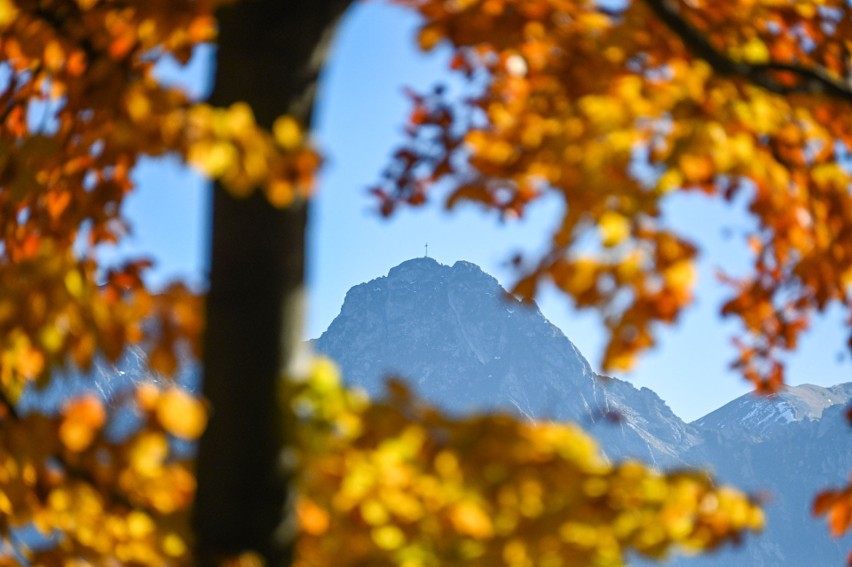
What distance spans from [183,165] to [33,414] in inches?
53.0

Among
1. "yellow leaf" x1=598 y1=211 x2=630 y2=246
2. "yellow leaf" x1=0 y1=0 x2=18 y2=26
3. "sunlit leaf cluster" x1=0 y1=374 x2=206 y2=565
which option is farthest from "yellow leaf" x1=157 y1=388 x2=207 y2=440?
"yellow leaf" x1=598 y1=211 x2=630 y2=246

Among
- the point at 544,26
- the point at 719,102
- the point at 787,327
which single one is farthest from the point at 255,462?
the point at 787,327

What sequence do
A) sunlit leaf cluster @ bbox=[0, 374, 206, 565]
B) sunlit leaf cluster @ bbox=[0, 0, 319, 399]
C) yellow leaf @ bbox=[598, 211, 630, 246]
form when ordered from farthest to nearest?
1. yellow leaf @ bbox=[598, 211, 630, 246]
2. sunlit leaf cluster @ bbox=[0, 374, 206, 565]
3. sunlit leaf cluster @ bbox=[0, 0, 319, 399]

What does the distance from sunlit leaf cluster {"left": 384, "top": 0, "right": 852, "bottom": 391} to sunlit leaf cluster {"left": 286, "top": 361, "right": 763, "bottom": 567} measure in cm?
105

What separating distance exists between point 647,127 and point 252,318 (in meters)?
2.18

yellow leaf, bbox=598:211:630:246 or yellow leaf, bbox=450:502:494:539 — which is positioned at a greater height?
yellow leaf, bbox=598:211:630:246

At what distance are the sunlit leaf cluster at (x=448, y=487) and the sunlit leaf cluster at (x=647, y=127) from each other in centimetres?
105

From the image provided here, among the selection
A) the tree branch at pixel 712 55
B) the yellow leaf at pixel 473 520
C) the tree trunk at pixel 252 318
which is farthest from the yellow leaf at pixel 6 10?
the yellow leaf at pixel 473 520

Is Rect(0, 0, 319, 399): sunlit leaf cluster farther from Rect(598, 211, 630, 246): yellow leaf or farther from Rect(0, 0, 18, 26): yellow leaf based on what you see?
Rect(598, 211, 630, 246): yellow leaf

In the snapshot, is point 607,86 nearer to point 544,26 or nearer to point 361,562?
point 544,26

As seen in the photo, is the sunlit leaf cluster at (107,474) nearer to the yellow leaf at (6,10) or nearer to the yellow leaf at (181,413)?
the yellow leaf at (181,413)

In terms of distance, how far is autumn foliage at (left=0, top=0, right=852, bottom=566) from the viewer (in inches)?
130

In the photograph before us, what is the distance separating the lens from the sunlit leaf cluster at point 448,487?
3.30m

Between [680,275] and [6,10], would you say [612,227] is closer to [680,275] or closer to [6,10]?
[680,275]
